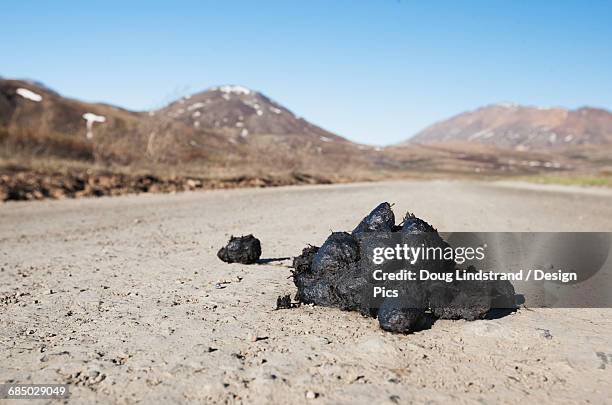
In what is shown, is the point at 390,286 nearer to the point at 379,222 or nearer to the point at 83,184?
the point at 379,222

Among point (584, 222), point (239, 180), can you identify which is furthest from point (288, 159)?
point (584, 222)

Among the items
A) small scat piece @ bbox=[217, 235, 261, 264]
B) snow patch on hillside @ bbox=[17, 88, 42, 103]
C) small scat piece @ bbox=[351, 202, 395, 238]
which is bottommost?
small scat piece @ bbox=[217, 235, 261, 264]

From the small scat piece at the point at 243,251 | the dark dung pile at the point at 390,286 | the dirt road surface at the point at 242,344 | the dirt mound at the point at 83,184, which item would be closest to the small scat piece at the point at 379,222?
the dark dung pile at the point at 390,286

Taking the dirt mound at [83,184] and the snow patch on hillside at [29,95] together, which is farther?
the snow patch on hillside at [29,95]

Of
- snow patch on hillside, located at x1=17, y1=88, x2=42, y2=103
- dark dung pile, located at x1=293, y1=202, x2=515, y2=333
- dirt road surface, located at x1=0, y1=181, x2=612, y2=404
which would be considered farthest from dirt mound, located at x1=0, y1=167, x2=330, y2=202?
snow patch on hillside, located at x1=17, y1=88, x2=42, y2=103

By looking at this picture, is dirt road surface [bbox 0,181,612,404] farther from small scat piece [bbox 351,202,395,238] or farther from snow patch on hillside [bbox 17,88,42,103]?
snow patch on hillside [bbox 17,88,42,103]

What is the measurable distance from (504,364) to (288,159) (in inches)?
1382

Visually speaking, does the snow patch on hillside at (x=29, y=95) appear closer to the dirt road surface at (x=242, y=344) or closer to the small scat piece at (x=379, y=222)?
the dirt road surface at (x=242, y=344)

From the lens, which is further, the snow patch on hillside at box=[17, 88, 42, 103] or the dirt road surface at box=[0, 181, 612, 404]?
the snow patch on hillside at box=[17, 88, 42, 103]

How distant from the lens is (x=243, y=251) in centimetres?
674

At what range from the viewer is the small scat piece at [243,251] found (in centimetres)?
674

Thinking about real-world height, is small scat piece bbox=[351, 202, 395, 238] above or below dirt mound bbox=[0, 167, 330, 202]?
above

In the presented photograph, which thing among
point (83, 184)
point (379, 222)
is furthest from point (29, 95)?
point (379, 222)

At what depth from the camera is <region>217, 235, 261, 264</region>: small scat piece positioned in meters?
6.74
